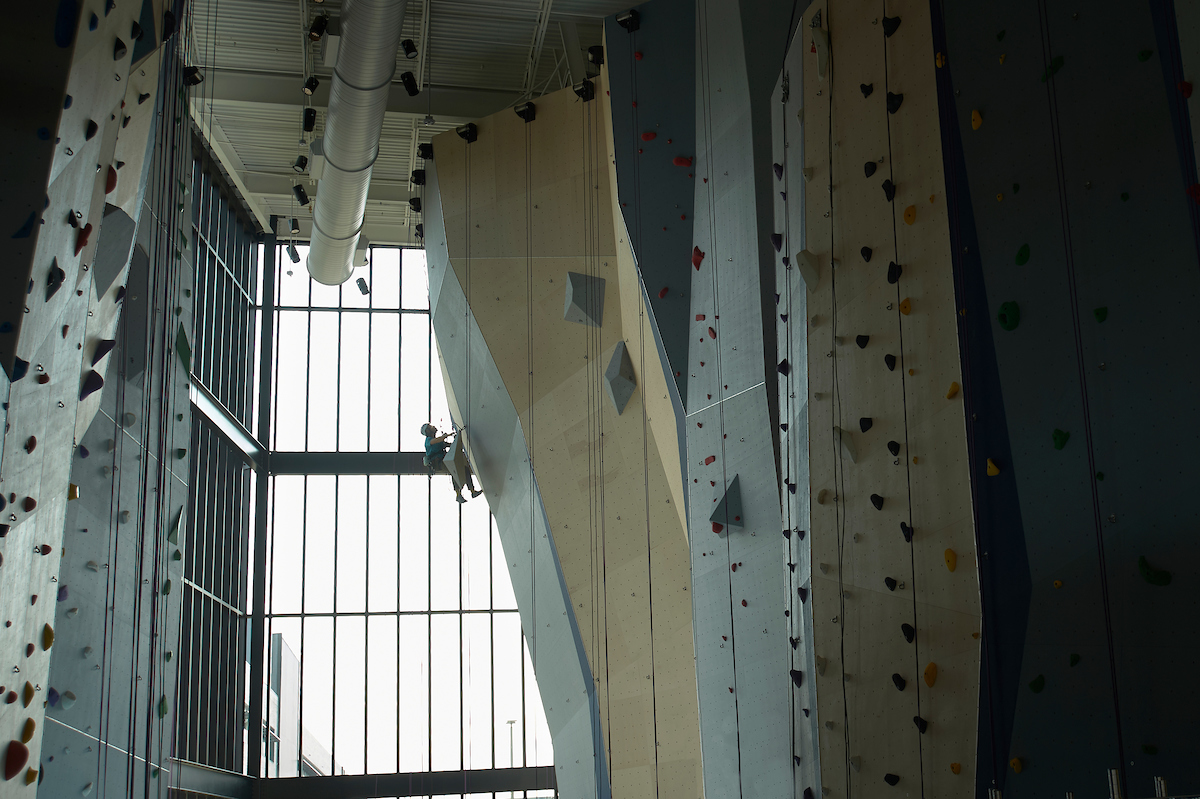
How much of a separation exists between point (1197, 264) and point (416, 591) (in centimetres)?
1876

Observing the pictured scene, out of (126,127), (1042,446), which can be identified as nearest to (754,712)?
(1042,446)

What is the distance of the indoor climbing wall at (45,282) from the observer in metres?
A: 5.01

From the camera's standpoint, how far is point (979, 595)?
5.33 metres

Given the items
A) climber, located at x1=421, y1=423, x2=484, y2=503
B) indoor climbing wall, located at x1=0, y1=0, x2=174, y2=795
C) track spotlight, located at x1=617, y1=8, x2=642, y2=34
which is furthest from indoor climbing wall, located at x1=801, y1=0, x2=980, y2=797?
climber, located at x1=421, y1=423, x2=484, y2=503

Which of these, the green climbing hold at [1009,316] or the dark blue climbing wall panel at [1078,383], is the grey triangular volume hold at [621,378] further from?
the green climbing hold at [1009,316]

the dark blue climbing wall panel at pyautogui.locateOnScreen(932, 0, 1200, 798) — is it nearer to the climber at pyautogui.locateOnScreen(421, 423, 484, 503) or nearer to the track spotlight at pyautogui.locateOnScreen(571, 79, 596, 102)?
the track spotlight at pyautogui.locateOnScreen(571, 79, 596, 102)

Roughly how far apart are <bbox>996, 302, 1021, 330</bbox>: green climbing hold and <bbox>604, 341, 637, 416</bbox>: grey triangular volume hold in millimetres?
6100

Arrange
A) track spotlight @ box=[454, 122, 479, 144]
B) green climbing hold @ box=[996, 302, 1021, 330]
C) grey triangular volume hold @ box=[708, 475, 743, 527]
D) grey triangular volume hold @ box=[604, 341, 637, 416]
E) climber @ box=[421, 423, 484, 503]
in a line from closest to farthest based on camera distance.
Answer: green climbing hold @ box=[996, 302, 1021, 330], grey triangular volume hold @ box=[708, 475, 743, 527], grey triangular volume hold @ box=[604, 341, 637, 416], track spotlight @ box=[454, 122, 479, 144], climber @ box=[421, 423, 484, 503]

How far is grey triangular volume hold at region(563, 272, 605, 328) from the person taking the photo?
38.4ft

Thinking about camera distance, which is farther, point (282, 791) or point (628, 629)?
point (282, 791)

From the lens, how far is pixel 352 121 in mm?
12266

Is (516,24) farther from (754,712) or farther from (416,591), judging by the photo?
(416,591)

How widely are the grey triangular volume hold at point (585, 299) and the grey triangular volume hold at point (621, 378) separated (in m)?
0.59

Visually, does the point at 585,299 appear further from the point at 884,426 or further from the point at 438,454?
the point at 884,426
